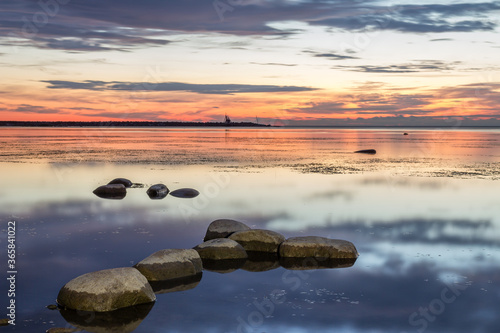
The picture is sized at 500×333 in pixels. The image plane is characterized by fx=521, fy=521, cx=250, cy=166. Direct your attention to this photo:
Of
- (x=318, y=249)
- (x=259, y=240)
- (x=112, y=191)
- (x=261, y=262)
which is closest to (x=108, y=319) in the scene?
(x=261, y=262)

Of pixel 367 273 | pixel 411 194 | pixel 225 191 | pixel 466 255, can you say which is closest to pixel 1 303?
pixel 367 273

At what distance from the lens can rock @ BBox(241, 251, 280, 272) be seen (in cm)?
1399

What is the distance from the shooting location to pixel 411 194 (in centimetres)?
2673

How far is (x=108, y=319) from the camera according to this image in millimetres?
10367

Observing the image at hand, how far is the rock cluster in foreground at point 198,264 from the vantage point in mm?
10773

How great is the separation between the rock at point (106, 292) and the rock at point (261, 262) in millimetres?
3455

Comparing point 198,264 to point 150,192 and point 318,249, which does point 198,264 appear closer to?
point 318,249

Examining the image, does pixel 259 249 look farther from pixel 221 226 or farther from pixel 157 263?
pixel 157 263

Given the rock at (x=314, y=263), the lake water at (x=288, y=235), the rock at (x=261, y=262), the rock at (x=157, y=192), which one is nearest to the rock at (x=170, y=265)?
the lake water at (x=288, y=235)

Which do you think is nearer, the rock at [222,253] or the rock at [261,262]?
the rock at [261,262]

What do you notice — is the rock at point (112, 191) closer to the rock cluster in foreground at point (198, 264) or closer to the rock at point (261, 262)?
the rock cluster in foreground at point (198, 264)

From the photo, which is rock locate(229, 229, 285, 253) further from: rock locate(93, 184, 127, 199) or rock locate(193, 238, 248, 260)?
rock locate(93, 184, 127, 199)

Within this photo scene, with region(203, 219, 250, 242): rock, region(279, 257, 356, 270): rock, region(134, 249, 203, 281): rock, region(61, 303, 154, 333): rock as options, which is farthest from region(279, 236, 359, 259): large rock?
region(61, 303, 154, 333): rock

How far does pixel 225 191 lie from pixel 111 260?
13453 mm
